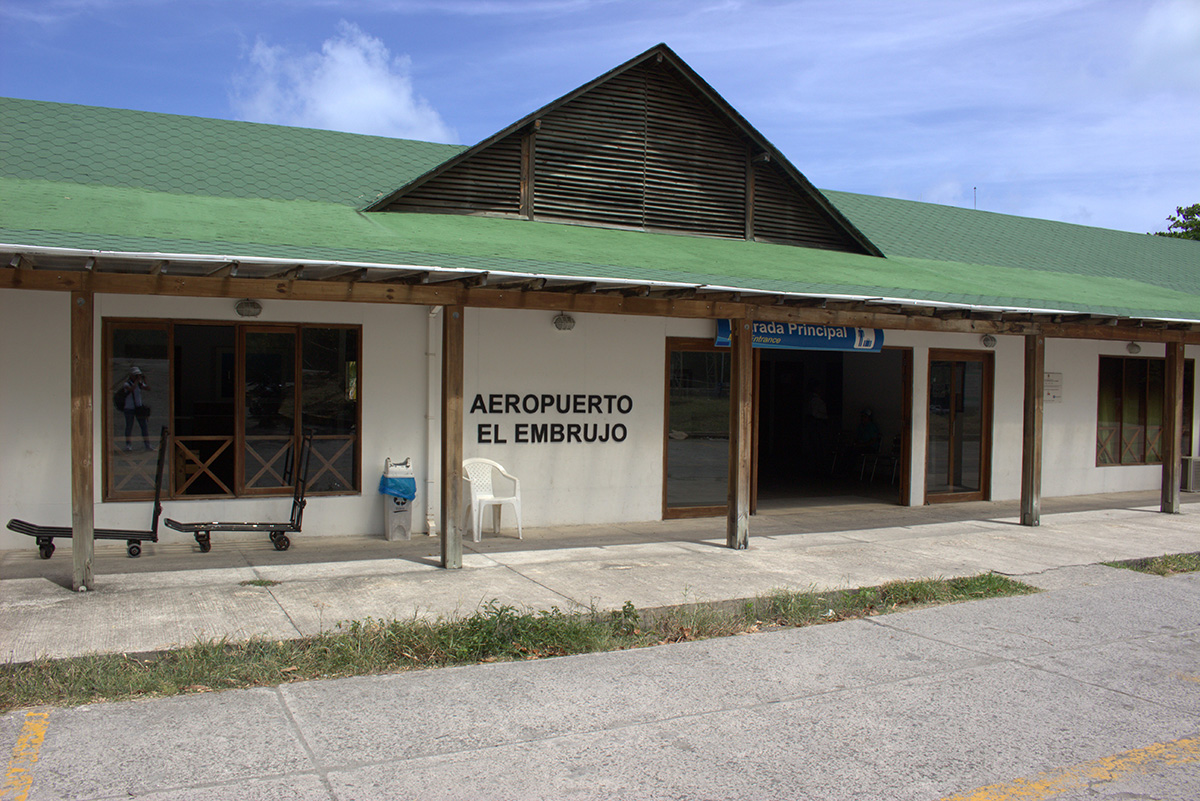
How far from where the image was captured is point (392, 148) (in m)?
13.0

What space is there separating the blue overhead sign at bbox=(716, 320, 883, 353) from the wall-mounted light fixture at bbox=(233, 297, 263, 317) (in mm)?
5138

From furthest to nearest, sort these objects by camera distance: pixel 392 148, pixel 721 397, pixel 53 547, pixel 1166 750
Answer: pixel 392 148
pixel 721 397
pixel 53 547
pixel 1166 750

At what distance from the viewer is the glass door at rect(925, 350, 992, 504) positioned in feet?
44.7

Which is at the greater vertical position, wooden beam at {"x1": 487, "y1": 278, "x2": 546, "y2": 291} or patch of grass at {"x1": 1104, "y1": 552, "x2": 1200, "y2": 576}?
wooden beam at {"x1": 487, "y1": 278, "x2": 546, "y2": 291}

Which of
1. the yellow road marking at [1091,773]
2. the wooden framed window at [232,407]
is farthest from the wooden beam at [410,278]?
the yellow road marking at [1091,773]

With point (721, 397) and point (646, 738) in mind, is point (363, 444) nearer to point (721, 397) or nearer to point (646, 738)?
point (721, 397)

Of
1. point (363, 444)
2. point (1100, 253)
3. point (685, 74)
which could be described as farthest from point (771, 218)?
point (1100, 253)

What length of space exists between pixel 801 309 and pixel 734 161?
368 centimetres

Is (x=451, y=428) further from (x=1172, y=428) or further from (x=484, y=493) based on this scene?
(x=1172, y=428)

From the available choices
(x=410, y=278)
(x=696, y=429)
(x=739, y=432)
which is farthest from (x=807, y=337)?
(x=410, y=278)

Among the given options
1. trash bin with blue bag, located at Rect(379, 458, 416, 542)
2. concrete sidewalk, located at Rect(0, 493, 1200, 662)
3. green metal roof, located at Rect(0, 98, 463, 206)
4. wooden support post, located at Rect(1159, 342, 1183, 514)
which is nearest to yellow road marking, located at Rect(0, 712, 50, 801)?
concrete sidewalk, located at Rect(0, 493, 1200, 662)

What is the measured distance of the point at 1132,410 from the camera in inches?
616

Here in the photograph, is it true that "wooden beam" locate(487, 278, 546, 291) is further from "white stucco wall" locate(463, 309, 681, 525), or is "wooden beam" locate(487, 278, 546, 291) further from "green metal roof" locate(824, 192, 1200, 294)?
"green metal roof" locate(824, 192, 1200, 294)

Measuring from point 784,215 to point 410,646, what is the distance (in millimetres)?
9235
